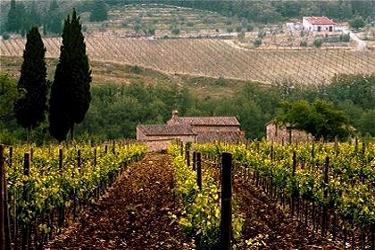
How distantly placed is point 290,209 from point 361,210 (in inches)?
261

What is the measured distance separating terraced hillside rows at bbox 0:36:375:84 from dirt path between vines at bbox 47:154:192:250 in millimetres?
131053

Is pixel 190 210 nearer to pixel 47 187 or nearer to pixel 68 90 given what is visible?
pixel 47 187

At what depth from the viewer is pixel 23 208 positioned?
594 inches

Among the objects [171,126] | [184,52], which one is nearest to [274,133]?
[171,126]

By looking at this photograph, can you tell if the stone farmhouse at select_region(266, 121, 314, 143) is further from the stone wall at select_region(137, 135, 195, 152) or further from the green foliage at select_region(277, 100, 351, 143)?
the stone wall at select_region(137, 135, 195, 152)

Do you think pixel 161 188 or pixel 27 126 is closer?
pixel 161 188

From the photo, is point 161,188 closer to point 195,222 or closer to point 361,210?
point 361,210

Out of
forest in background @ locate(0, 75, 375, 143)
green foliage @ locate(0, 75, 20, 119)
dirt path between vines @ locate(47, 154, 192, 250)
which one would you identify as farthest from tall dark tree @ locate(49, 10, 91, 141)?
forest in background @ locate(0, 75, 375, 143)

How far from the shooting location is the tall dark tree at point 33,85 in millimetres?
53250

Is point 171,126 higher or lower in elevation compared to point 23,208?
lower

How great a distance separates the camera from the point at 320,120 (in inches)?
3056

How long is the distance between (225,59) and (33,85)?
429ft

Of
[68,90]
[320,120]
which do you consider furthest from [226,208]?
[320,120]

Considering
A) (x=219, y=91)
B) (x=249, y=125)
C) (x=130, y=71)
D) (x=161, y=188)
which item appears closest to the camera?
(x=161, y=188)
